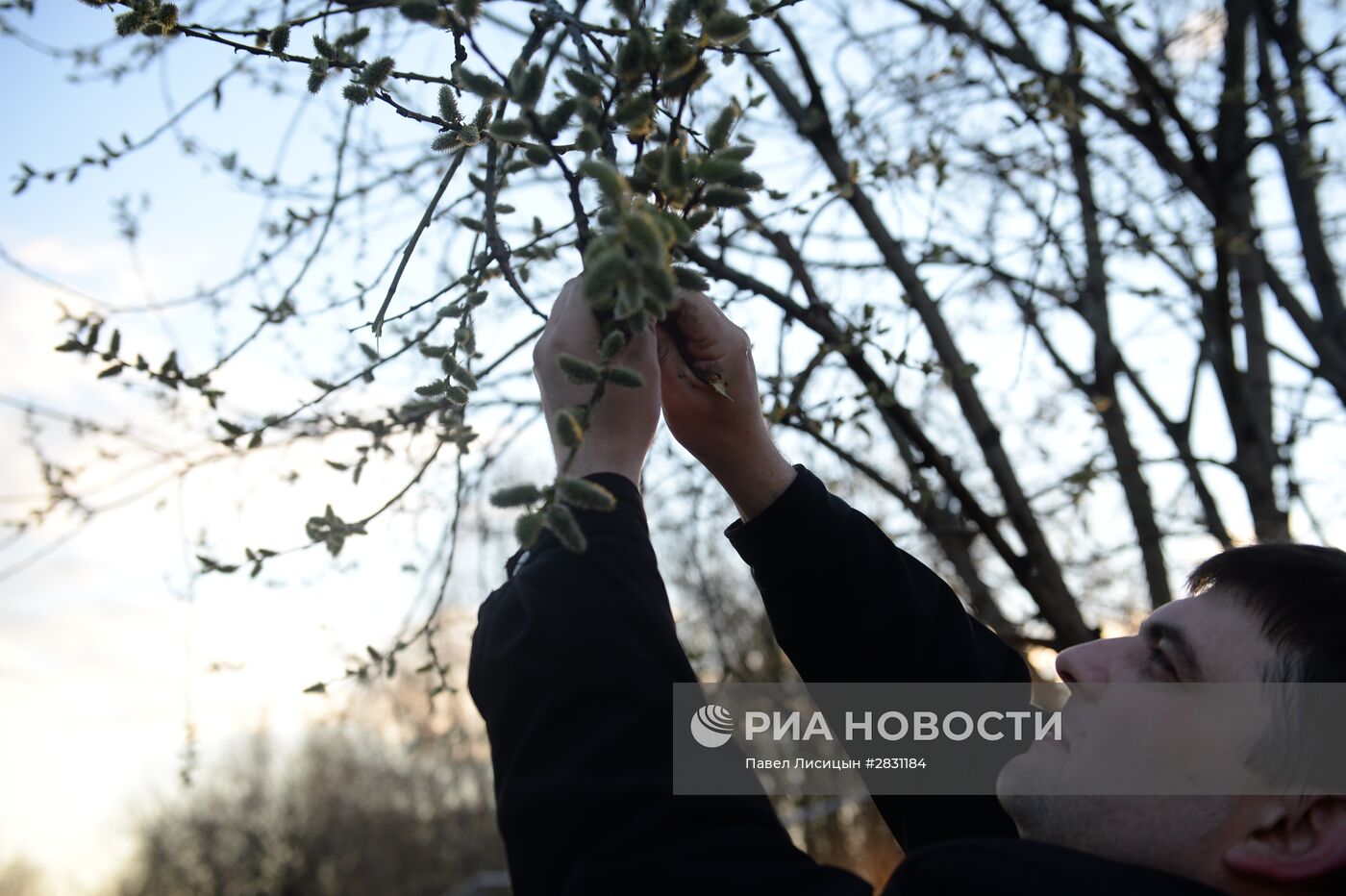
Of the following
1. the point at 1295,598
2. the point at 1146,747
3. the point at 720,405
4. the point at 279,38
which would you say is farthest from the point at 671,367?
the point at 1295,598

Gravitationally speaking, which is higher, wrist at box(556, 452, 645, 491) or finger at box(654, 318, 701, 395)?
finger at box(654, 318, 701, 395)

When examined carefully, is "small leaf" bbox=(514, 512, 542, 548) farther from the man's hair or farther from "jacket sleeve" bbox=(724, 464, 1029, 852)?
the man's hair

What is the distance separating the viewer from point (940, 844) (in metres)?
1.21

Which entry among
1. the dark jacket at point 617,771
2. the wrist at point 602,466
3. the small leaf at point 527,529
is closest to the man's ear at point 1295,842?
the dark jacket at point 617,771

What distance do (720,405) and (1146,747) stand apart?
71cm

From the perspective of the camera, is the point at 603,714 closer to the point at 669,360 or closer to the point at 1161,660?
the point at 669,360

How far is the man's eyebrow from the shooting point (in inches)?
55.4

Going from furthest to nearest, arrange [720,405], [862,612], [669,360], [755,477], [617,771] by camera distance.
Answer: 1. [862,612]
2. [755,477]
3. [720,405]
4. [669,360]
5. [617,771]

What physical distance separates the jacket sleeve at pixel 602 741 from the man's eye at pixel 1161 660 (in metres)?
0.57

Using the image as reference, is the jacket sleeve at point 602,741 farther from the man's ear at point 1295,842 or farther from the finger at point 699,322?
the man's ear at point 1295,842

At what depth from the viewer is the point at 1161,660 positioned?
146 cm

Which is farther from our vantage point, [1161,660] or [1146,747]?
[1161,660]

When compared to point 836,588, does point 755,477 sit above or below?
above

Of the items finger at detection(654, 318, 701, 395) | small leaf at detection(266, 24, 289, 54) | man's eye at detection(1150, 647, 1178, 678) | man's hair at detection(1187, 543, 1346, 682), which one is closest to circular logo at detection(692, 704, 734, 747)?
finger at detection(654, 318, 701, 395)
